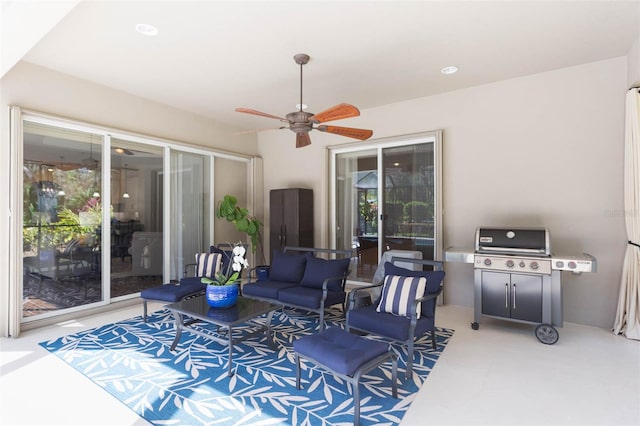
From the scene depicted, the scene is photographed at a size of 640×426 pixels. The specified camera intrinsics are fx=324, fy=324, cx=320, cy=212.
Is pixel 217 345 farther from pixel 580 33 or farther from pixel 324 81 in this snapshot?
pixel 580 33

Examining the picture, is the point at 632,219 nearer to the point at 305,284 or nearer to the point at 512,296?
the point at 512,296

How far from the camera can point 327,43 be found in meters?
3.32

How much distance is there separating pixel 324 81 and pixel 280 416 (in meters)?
3.77

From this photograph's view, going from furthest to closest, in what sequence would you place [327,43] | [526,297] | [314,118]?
[526,297]
[327,43]
[314,118]

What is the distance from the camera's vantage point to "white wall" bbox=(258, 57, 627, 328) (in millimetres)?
3773

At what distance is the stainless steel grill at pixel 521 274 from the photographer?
A: 340 cm

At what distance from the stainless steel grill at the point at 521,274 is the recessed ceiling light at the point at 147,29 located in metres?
3.99

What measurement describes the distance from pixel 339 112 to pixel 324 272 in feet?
6.80

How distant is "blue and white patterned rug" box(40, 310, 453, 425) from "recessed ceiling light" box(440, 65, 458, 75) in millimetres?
3126

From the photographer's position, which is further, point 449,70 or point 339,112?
point 449,70

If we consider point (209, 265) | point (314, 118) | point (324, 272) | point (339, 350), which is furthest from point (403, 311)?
point (209, 265)

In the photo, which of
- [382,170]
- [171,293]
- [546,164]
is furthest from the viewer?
[382,170]

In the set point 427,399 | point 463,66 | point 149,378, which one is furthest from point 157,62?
point 427,399

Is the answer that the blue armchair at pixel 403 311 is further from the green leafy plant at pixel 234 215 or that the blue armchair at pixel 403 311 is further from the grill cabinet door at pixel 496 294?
the green leafy plant at pixel 234 215
